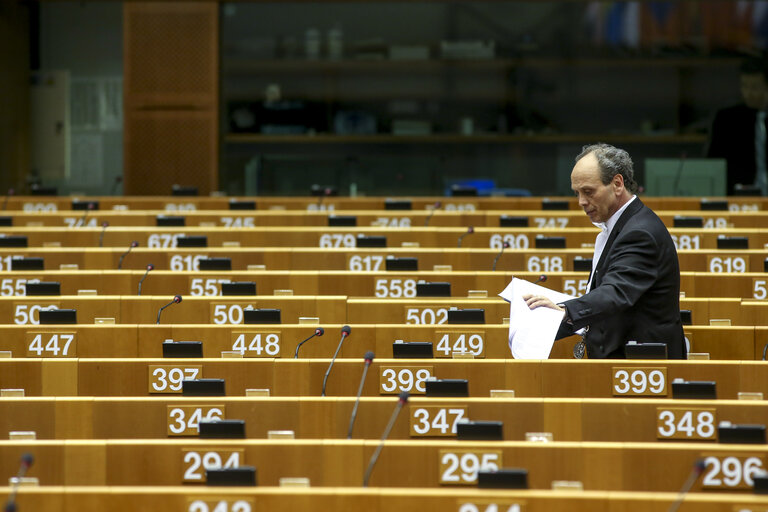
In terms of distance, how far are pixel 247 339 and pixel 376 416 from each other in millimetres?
1498

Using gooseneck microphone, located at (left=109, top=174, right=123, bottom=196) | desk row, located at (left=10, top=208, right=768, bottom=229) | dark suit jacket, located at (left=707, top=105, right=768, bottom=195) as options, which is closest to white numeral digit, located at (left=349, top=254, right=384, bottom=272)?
desk row, located at (left=10, top=208, right=768, bottom=229)

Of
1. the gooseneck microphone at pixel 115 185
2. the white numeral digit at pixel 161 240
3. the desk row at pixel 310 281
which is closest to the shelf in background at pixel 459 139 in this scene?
the gooseneck microphone at pixel 115 185

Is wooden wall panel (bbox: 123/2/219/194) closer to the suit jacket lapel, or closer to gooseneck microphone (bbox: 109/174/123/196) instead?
gooseneck microphone (bbox: 109/174/123/196)

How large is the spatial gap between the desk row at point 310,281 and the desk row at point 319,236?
1.03 metres

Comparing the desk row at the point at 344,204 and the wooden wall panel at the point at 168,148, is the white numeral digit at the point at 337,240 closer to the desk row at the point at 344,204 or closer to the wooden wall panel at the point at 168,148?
the desk row at the point at 344,204

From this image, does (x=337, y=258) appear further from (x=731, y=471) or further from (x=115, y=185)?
(x=115, y=185)

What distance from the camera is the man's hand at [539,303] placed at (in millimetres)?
3711

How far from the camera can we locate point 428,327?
16.9 ft

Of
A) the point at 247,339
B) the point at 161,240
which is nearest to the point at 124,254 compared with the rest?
the point at 161,240

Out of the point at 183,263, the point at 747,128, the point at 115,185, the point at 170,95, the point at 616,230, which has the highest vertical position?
the point at 170,95

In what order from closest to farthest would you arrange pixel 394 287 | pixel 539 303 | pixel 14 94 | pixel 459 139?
1. pixel 539 303
2. pixel 394 287
3. pixel 459 139
4. pixel 14 94

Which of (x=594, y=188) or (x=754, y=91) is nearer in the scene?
(x=594, y=188)

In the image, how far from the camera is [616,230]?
3869 millimetres

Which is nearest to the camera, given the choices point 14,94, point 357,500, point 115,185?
point 357,500
